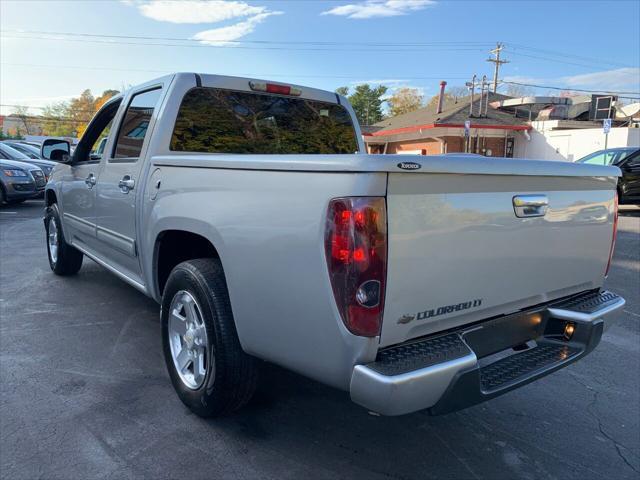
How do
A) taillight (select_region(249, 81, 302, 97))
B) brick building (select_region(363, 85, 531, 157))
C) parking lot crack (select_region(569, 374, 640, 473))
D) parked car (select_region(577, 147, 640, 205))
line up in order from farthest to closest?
brick building (select_region(363, 85, 531, 157))
parked car (select_region(577, 147, 640, 205))
taillight (select_region(249, 81, 302, 97))
parking lot crack (select_region(569, 374, 640, 473))

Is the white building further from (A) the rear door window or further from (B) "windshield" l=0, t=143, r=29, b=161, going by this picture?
(A) the rear door window

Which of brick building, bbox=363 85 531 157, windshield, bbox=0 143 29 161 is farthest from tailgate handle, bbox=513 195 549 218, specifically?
brick building, bbox=363 85 531 157

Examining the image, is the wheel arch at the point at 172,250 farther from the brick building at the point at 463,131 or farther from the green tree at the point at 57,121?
the green tree at the point at 57,121

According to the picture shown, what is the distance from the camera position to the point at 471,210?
225 centimetres

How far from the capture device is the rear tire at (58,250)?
5791 mm

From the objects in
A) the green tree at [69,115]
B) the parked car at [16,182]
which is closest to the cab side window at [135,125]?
the parked car at [16,182]

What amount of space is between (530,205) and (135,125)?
3004 mm

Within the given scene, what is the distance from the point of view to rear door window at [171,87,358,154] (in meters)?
3.75

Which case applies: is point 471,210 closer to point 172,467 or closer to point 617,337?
point 172,467

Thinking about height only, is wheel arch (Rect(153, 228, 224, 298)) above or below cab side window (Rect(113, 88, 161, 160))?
below

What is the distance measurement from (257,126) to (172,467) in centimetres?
262

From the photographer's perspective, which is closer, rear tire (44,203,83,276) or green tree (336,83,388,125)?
rear tire (44,203,83,276)

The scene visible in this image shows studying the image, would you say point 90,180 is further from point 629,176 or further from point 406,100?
point 406,100

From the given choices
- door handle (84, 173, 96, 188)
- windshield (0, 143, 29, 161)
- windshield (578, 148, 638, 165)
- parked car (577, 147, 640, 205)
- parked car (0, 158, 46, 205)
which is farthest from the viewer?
windshield (0, 143, 29, 161)
